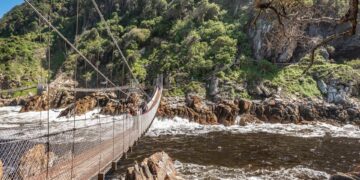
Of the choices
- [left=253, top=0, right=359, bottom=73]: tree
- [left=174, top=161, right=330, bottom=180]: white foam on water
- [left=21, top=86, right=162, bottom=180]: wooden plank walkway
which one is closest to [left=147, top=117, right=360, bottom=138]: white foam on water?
[left=174, top=161, right=330, bottom=180]: white foam on water

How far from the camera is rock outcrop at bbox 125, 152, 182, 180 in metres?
8.10

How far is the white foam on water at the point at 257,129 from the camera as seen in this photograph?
18.1 m

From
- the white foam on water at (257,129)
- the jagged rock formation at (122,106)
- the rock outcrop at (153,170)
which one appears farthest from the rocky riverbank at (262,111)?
the rock outcrop at (153,170)

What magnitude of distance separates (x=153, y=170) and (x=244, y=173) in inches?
124

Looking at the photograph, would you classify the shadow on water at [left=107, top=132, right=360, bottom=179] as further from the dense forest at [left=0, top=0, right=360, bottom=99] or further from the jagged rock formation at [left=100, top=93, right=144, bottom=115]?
the jagged rock formation at [left=100, top=93, right=144, bottom=115]

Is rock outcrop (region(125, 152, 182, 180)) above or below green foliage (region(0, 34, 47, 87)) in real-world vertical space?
below

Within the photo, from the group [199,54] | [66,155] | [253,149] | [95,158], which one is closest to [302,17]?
[66,155]

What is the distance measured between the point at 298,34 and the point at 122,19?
38969mm

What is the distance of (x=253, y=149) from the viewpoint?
46.2 ft

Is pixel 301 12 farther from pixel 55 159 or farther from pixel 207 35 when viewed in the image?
pixel 207 35

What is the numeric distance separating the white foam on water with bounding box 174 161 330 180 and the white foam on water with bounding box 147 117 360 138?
21.7 ft

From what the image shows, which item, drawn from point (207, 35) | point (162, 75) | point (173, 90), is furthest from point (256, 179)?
point (207, 35)

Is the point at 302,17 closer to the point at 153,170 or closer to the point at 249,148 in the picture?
the point at 153,170

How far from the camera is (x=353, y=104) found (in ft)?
76.6
